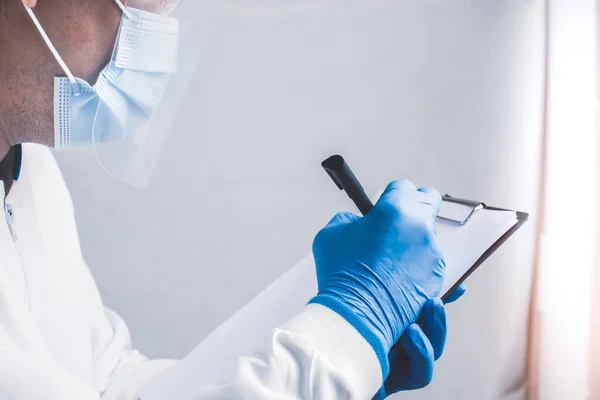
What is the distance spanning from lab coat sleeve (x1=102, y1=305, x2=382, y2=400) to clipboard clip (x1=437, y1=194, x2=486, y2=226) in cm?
29

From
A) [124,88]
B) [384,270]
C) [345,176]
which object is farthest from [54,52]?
[384,270]

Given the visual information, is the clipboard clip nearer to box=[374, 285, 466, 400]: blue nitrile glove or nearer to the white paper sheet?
the white paper sheet

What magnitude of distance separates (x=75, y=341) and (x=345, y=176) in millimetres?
658

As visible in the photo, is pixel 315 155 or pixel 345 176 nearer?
pixel 345 176

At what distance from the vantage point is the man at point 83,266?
2.20 ft

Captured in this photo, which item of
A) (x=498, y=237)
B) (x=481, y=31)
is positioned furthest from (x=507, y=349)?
(x=481, y=31)

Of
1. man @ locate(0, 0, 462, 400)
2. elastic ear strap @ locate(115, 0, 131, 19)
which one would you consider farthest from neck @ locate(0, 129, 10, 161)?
elastic ear strap @ locate(115, 0, 131, 19)

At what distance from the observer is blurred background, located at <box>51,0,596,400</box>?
3.85ft

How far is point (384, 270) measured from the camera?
748 mm

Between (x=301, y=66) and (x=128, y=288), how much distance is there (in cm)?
85

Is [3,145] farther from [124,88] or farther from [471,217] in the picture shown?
[471,217]

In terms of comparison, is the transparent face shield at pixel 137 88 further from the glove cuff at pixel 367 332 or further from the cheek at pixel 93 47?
the glove cuff at pixel 367 332

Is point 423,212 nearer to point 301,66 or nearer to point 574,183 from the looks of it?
point 574,183

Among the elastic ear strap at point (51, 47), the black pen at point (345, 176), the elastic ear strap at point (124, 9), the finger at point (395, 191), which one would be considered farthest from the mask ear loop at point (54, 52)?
the finger at point (395, 191)
